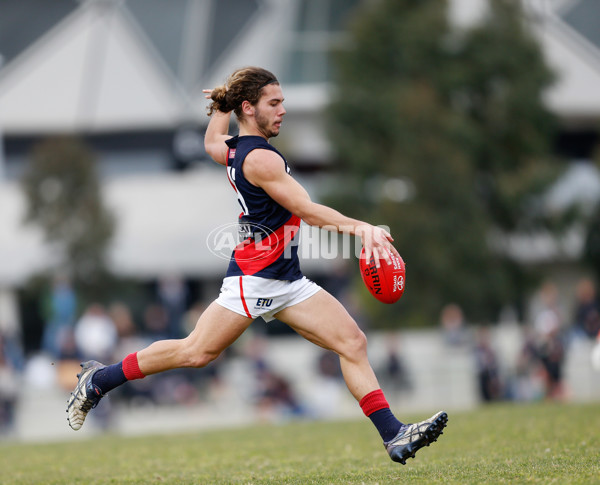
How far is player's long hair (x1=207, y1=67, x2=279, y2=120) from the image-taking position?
5.75 m

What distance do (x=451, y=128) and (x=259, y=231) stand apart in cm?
1696

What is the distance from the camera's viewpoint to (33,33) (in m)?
34.0

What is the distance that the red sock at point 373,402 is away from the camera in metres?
5.68

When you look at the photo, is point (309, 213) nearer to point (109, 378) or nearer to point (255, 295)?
point (255, 295)

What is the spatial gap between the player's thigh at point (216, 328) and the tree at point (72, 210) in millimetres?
19341

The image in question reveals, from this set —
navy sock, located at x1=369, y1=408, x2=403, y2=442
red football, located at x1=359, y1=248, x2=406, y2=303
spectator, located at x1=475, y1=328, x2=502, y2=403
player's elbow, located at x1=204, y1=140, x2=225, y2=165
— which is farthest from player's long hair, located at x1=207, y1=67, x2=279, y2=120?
spectator, located at x1=475, y1=328, x2=502, y2=403

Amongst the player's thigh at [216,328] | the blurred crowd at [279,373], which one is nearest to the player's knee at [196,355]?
the player's thigh at [216,328]

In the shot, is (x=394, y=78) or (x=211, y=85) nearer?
(x=394, y=78)

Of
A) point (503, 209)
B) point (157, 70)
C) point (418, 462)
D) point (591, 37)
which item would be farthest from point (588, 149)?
point (418, 462)

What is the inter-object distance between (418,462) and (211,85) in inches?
1108

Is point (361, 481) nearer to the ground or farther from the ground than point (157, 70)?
nearer to the ground

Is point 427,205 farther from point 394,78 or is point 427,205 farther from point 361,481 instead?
point 361,481

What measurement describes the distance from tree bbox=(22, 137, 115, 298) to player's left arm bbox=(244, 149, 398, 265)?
1966 centimetres

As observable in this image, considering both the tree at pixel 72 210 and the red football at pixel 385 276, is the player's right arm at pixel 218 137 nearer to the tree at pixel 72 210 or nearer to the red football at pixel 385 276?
the red football at pixel 385 276
